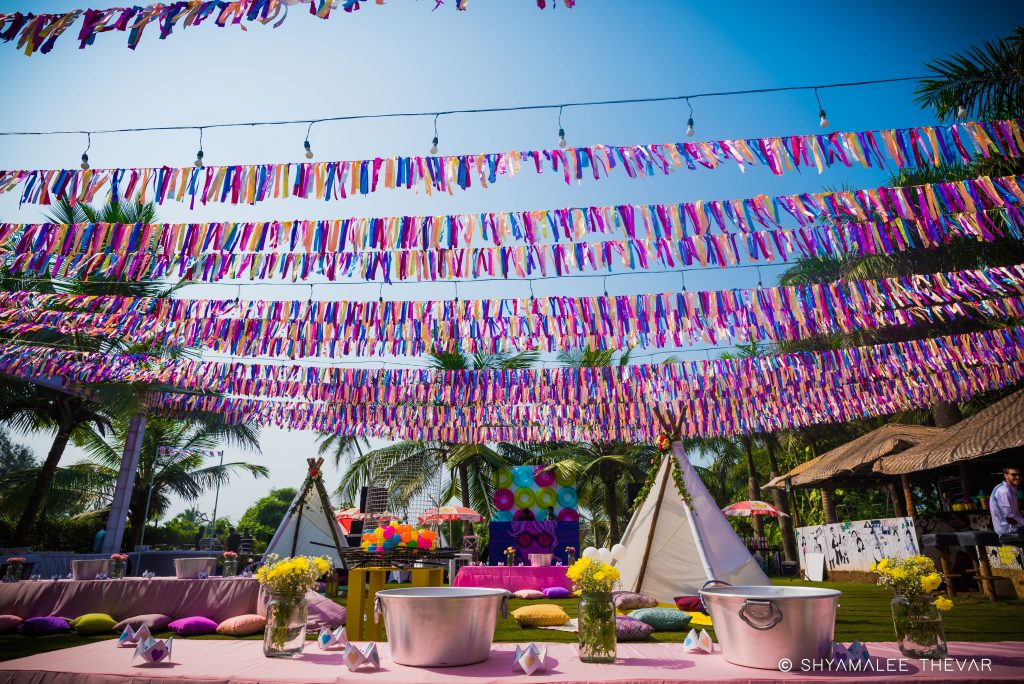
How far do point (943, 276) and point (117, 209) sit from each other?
16508 millimetres

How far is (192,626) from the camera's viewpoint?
244 inches

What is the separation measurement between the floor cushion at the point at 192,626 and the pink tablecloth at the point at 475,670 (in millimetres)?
3761

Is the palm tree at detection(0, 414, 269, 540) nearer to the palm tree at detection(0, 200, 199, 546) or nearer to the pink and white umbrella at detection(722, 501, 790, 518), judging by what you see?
the palm tree at detection(0, 200, 199, 546)

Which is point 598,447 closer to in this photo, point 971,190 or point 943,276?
point 943,276

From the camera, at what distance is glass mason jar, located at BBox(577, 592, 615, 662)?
2.73 meters

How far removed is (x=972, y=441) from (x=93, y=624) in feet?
43.1

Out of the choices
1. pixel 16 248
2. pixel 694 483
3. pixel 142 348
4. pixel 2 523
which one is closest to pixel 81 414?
pixel 142 348

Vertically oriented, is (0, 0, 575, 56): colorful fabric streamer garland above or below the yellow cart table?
above

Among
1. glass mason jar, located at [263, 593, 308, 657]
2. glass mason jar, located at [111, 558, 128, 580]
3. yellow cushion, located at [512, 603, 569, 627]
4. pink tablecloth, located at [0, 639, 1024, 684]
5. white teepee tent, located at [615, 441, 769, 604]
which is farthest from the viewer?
white teepee tent, located at [615, 441, 769, 604]

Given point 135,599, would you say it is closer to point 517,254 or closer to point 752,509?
point 517,254

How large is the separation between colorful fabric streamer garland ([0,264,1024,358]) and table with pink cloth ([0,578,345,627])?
3.84 meters

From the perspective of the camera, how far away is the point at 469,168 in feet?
20.6

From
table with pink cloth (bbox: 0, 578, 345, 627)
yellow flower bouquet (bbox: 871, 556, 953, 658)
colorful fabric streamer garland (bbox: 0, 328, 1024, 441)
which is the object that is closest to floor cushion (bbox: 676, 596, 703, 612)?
colorful fabric streamer garland (bbox: 0, 328, 1024, 441)

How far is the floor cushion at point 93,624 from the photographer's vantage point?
20.3 ft
